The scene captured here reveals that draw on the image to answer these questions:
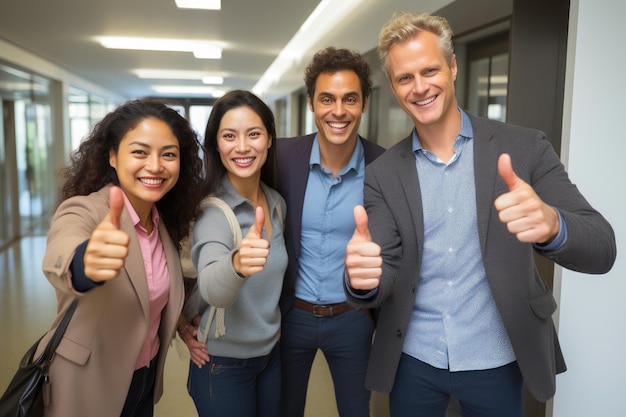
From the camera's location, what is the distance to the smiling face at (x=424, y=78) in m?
1.62

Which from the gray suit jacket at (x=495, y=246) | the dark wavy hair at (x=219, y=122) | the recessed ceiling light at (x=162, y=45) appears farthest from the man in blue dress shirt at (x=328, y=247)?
the recessed ceiling light at (x=162, y=45)

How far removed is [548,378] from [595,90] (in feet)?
4.59

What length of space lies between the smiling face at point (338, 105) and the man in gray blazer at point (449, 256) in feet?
1.17

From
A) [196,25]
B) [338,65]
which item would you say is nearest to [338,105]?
[338,65]

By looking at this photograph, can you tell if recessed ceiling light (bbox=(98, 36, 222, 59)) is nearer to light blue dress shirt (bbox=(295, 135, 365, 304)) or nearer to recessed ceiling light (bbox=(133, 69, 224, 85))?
recessed ceiling light (bbox=(133, 69, 224, 85))

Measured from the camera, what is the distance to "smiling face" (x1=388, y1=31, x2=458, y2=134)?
1.62 metres

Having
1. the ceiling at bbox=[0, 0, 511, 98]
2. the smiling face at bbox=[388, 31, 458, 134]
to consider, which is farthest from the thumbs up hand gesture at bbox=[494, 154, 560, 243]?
the ceiling at bbox=[0, 0, 511, 98]

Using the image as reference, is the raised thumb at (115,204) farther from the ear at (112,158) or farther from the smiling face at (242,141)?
A: the smiling face at (242,141)

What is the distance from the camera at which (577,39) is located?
7.49ft

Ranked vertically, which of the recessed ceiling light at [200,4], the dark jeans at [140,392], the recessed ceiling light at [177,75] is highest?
the recessed ceiling light at [177,75]

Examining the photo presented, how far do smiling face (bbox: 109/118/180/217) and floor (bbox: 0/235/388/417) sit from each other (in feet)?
A: 2.72

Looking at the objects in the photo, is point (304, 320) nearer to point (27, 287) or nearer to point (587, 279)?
point (587, 279)

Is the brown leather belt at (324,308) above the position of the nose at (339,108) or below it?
below

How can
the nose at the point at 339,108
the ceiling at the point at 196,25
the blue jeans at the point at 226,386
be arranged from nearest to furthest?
the blue jeans at the point at 226,386 → the nose at the point at 339,108 → the ceiling at the point at 196,25
